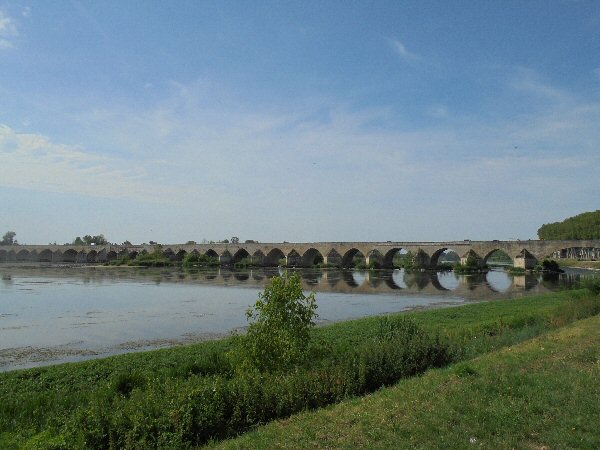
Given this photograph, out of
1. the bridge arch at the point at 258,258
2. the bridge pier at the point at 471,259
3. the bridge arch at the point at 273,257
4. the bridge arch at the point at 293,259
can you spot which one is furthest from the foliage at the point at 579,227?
the bridge arch at the point at 258,258

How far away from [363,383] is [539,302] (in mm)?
21660

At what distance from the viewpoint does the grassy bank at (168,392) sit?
268 inches

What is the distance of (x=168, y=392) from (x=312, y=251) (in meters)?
76.7

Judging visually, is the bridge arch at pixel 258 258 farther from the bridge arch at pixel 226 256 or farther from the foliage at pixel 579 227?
the foliage at pixel 579 227

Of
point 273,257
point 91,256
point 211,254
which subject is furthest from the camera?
point 91,256

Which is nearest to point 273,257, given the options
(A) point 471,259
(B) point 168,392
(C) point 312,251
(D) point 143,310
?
(C) point 312,251

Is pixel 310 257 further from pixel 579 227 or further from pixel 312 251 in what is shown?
pixel 579 227

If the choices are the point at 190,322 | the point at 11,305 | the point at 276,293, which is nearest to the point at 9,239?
the point at 11,305

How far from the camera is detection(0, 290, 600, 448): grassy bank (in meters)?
6.82

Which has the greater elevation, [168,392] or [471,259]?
[471,259]

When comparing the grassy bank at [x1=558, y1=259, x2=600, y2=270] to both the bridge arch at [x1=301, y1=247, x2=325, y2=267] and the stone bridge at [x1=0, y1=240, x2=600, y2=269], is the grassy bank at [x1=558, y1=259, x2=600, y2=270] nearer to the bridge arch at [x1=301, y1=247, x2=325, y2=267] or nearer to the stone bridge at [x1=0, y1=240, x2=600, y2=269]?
the stone bridge at [x1=0, y1=240, x2=600, y2=269]

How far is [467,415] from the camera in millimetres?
6602

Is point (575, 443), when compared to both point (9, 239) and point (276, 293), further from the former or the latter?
point (9, 239)

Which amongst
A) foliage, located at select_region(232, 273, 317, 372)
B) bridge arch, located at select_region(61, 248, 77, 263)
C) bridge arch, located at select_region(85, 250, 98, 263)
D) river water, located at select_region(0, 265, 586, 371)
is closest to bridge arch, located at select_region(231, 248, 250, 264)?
bridge arch, located at select_region(85, 250, 98, 263)
